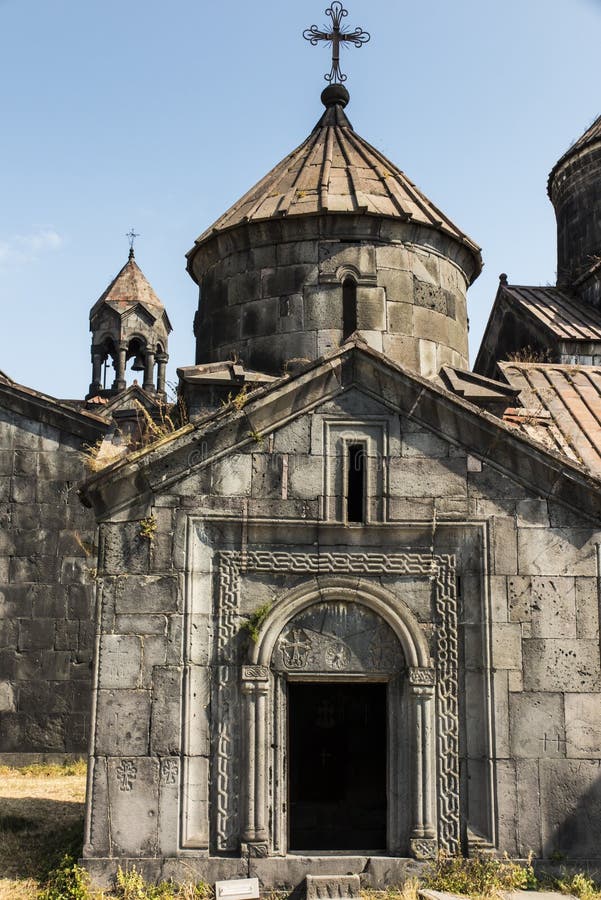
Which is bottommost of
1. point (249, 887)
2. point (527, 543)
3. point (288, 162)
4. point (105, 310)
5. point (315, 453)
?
point (249, 887)

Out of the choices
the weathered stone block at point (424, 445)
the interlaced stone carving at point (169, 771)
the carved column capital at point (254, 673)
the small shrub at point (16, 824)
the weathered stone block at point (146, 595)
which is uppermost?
the weathered stone block at point (424, 445)

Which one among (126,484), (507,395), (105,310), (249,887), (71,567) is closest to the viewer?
(249,887)

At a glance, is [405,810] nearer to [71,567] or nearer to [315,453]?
[315,453]

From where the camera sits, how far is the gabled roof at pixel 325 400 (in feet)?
25.5

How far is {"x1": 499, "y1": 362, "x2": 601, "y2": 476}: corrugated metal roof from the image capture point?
30.2 ft

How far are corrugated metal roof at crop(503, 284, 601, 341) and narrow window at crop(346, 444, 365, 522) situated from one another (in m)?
6.54

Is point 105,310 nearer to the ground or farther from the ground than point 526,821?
farther from the ground

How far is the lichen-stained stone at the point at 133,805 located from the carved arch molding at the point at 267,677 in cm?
43

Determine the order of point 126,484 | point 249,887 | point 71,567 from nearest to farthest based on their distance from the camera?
point 249,887 → point 126,484 → point 71,567

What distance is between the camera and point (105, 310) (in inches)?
829

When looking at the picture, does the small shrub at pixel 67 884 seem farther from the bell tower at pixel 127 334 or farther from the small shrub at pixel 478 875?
the bell tower at pixel 127 334

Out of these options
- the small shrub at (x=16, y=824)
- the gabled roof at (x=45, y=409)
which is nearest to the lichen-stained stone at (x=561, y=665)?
the small shrub at (x=16, y=824)

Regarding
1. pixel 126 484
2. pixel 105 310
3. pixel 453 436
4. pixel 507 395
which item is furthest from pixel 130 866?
pixel 105 310

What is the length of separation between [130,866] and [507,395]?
15.3ft
